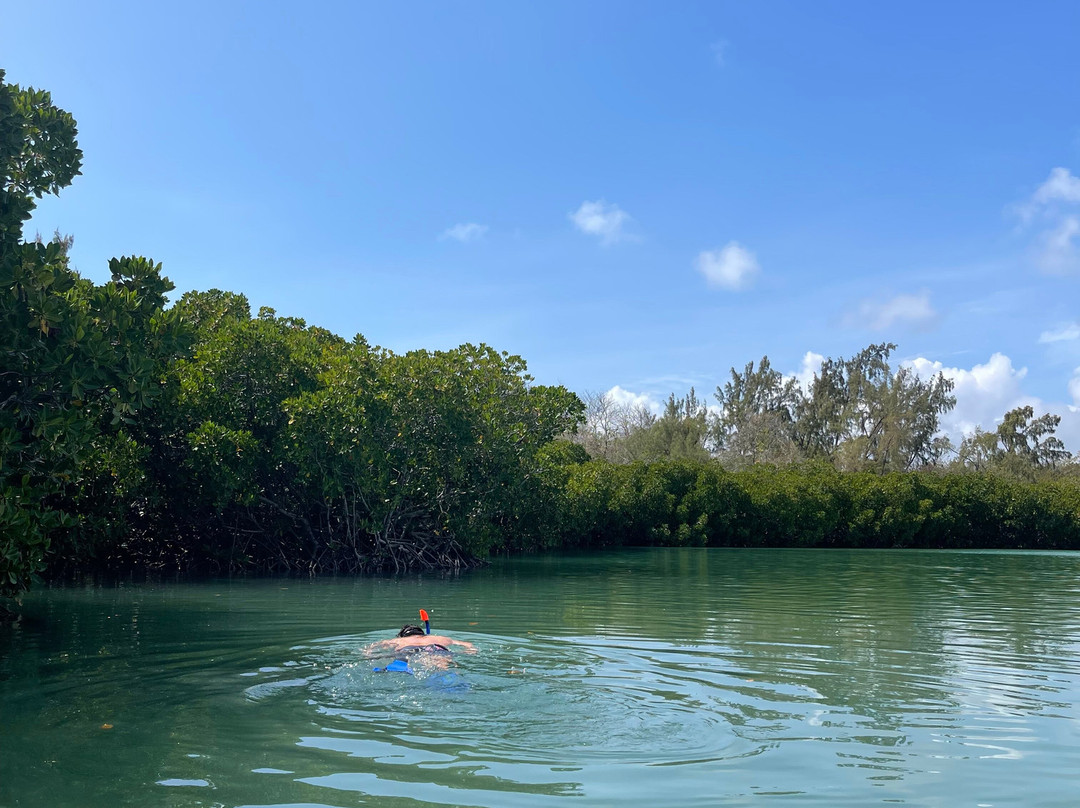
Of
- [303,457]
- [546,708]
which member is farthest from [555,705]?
[303,457]

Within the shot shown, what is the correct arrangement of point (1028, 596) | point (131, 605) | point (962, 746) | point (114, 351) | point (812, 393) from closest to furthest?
point (962, 746)
point (114, 351)
point (131, 605)
point (1028, 596)
point (812, 393)

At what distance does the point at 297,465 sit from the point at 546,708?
667 inches

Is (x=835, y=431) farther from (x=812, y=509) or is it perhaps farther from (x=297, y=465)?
(x=297, y=465)

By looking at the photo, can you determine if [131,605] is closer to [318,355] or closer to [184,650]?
[184,650]

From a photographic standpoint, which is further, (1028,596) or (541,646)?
(1028,596)

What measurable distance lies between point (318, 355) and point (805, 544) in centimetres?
2781

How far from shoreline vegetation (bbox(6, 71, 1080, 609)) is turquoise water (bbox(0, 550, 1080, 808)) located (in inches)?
125

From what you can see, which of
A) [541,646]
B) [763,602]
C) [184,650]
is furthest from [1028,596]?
[184,650]

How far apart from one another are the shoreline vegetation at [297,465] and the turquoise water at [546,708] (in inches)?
125

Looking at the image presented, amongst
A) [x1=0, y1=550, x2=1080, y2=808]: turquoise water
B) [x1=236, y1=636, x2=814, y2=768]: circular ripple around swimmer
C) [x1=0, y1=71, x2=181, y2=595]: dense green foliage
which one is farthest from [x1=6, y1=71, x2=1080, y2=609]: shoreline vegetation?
[x1=236, y1=636, x2=814, y2=768]: circular ripple around swimmer

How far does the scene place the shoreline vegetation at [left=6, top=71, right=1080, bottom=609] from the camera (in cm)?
1195

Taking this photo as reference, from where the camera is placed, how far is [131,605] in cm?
1584

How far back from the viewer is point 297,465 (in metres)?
23.5

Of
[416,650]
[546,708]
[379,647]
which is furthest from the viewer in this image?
[379,647]
